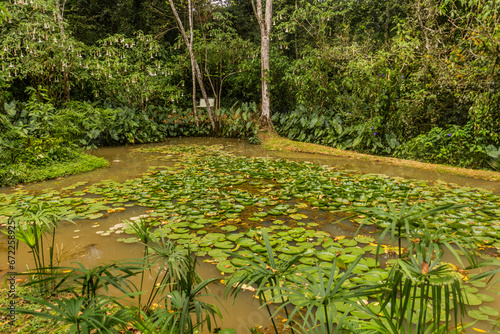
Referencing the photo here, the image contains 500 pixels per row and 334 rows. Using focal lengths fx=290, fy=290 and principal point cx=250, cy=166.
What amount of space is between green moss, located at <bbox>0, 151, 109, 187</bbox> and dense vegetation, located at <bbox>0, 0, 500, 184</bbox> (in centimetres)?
5

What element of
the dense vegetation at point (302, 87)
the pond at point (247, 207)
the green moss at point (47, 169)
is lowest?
the pond at point (247, 207)

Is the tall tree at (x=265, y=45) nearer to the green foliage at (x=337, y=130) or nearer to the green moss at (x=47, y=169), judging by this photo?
the green foliage at (x=337, y=130)

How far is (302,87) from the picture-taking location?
9.44m

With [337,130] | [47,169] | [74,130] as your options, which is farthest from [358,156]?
[47,169]

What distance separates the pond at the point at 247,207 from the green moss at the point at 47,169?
0.25 m

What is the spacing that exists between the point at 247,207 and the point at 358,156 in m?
4.21

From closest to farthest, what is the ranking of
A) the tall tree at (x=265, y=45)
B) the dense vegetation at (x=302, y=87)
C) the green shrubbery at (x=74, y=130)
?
the green shrubbery at (x=74, y=130), the dense vegetation at (x=302, y=87), the tall tree at (x=265, y=45)

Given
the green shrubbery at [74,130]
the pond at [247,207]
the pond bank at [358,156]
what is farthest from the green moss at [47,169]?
the pond bank at [358,156]

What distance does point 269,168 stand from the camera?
6090 mm

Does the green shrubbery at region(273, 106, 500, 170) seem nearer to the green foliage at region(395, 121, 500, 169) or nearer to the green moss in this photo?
the green foliage at region(395, 121, 500, 169)

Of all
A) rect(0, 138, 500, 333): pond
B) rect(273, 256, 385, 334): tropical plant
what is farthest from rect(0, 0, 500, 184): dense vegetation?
rect(273, 256, 385, 334): tropical plant

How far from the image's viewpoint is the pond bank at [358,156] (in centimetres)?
534

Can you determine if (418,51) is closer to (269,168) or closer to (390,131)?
(390,131)

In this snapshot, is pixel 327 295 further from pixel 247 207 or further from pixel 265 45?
pixel 265 45
